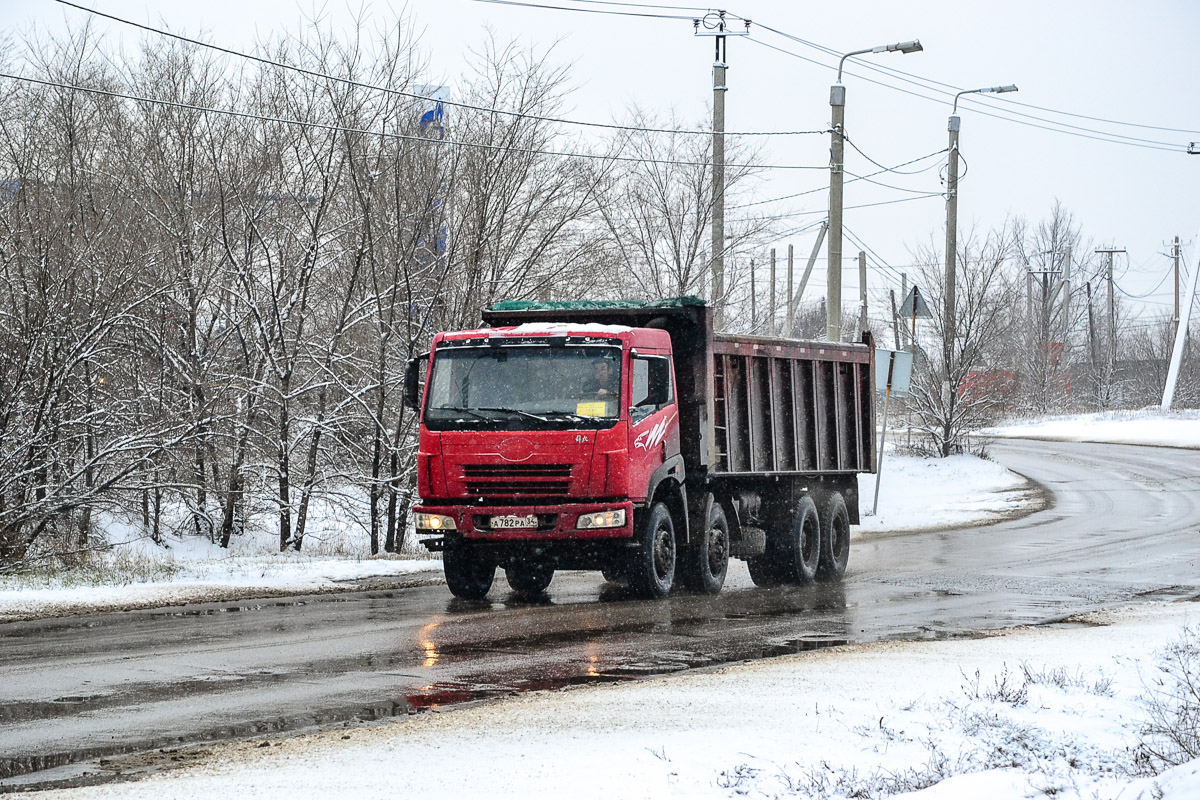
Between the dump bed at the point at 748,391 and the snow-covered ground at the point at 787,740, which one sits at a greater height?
the dump bed at the point at 748,391

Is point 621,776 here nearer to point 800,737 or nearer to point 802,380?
point 800,737

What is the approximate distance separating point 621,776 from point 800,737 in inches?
51.1

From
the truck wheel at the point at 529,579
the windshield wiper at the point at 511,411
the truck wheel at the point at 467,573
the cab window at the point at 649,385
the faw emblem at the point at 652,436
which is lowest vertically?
the truck wheel at the point at 529,579

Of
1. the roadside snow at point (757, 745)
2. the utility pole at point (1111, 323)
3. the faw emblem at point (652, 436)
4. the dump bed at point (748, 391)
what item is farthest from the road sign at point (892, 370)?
the utility pole at point (1111, 323)

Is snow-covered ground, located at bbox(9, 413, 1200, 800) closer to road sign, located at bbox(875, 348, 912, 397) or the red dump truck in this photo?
the red dump truck

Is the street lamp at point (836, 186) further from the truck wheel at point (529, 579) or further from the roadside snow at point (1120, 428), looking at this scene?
the roadside snow at point (1120, 428)

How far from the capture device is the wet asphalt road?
26.0ft

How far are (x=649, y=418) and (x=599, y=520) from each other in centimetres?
122

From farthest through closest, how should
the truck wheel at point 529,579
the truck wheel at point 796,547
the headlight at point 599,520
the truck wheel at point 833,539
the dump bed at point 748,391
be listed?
the truck wheel at point 833,539
the truck wheel at point 796,547
the truck wheel at point 529,579
the dump bed at point 748,391
the headlight at point 599,520

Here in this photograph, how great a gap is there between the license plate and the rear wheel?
4.52 m

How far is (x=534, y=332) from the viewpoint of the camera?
13.9m

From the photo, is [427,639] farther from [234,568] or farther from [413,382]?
[234,568]

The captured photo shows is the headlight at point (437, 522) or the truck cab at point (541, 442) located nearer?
the truck cab at point (541, 442)

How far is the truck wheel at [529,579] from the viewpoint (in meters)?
15.8
